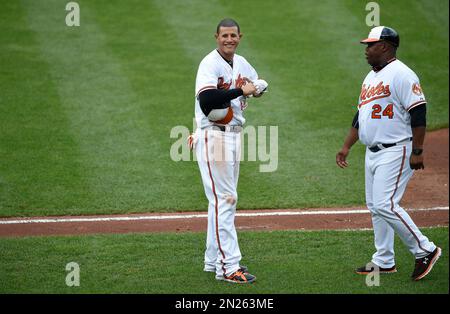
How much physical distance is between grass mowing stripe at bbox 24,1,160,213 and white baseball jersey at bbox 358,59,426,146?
348cm

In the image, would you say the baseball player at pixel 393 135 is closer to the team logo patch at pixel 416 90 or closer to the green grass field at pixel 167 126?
the team logo patch at pixel 416 90

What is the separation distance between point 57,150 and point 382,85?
5356mm

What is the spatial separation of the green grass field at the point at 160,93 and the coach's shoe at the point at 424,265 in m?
2.61

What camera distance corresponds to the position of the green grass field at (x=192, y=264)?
587 cm

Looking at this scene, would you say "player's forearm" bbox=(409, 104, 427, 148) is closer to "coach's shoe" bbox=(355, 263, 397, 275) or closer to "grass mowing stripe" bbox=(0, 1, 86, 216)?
"coach's shoe" bbox=(355, 263, 397, 275)

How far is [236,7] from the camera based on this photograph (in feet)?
47.5

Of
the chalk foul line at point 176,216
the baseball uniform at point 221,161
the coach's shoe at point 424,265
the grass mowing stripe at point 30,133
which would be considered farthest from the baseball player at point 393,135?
the grass mowing stripe at point 30,133

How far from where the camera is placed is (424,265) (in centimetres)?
606

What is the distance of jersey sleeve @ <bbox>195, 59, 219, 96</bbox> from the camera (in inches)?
233

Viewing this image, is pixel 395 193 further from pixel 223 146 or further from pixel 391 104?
pixel 223 146

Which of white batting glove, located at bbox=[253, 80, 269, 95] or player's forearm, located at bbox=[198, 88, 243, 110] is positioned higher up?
white batting glove, located at bbox=[253, 80, 269, 95]

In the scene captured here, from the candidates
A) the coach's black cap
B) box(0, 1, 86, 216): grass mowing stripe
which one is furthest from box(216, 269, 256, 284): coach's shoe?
box(0, 1, 86, 216): grass mowing stripe

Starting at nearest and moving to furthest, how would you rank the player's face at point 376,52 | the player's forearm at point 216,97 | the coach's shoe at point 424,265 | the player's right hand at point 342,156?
the player's forearm at point 216,97
the coach's shoe at point 424,265
the player's face at point 376,52
the player's right hand at point 342,156

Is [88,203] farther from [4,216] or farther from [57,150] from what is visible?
[57,150]
